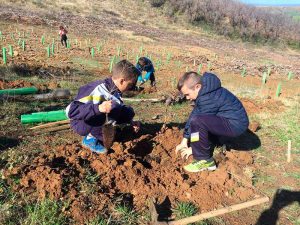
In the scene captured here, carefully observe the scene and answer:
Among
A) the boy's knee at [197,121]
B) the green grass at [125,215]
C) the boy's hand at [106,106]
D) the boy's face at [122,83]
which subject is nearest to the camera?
the green grass at [125,215]

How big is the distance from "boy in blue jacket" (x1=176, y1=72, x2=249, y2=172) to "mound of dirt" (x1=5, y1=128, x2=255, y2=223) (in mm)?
242

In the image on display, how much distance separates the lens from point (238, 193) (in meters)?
3.70

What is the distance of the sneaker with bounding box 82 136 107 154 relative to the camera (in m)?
3.93

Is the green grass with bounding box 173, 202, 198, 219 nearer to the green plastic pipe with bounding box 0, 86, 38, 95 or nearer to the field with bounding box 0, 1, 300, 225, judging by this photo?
the field with bounding box 0, 1, 300, 225

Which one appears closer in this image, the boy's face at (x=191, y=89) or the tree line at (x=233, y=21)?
the boy's face at (x=191, y=89)

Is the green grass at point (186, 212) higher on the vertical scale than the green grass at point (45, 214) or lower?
lower

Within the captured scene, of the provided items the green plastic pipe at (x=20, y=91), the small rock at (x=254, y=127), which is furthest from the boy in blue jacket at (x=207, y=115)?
the green plastic pipe at (x=20, y=91)

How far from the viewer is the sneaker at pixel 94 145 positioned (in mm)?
3929

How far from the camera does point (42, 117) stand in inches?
200

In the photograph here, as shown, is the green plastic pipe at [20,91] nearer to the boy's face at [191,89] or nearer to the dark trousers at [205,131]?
the boy's face at [191,89]

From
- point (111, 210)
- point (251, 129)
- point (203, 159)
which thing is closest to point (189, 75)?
point (203, 159)

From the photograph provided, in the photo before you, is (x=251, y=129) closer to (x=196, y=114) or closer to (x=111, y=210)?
(x=196, y=114)

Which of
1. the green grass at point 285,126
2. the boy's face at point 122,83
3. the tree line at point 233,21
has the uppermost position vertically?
the boy's face at point 122,83

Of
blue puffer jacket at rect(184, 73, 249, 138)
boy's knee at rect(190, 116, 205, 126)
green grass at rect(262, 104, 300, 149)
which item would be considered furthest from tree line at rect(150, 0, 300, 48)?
boy's knee at rect(190, 116, 205, 126)
